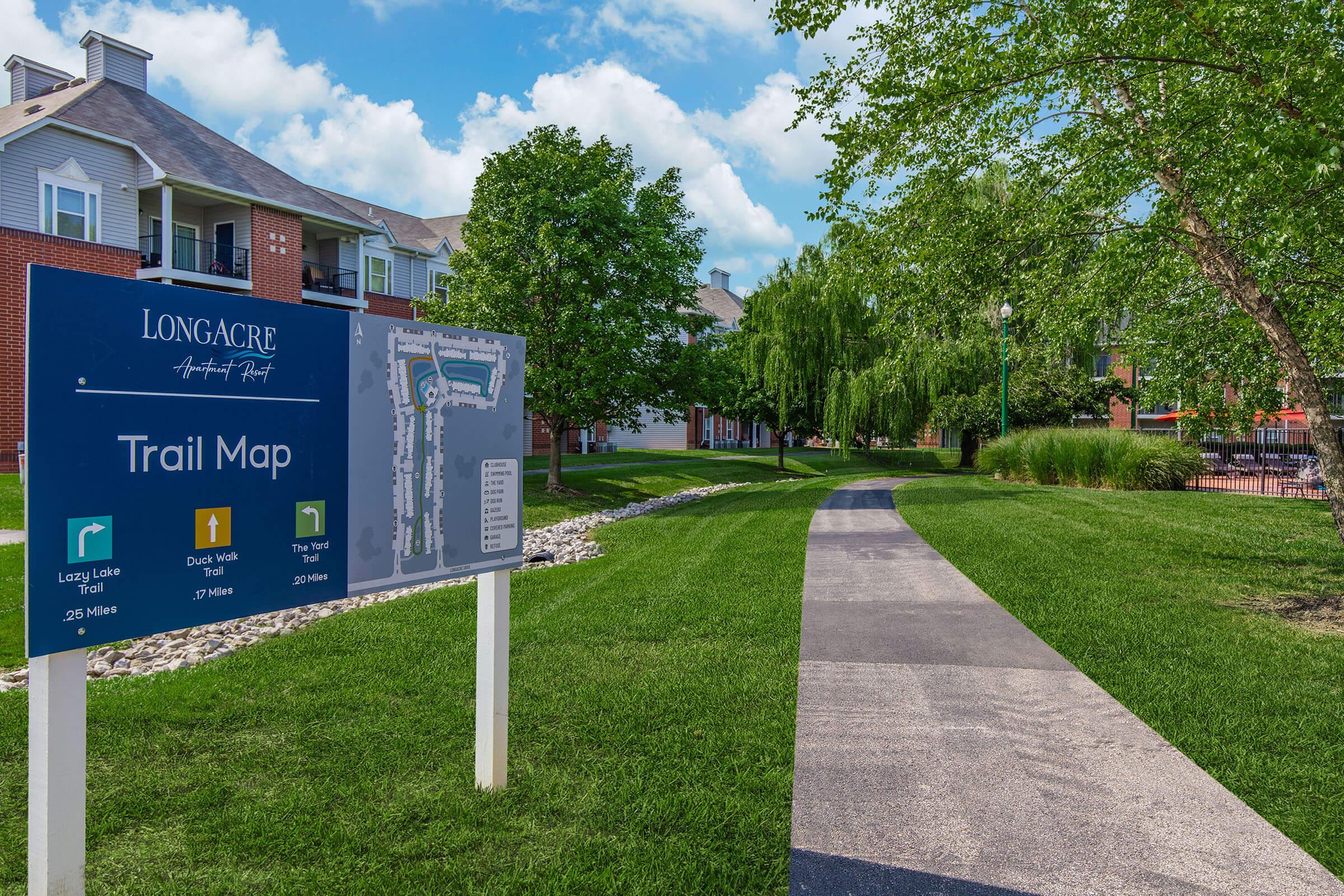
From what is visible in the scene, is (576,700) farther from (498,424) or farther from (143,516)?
(143,516)

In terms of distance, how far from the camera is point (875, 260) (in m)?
8.28

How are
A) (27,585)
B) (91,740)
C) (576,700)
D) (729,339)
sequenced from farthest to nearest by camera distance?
(729,339), (576,700), (91,740), (27,585)

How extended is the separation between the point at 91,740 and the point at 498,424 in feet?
9.03

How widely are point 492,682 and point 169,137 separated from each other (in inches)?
1052

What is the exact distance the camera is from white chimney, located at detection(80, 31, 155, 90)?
24.0m

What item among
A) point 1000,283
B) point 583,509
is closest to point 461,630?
point 1000,283

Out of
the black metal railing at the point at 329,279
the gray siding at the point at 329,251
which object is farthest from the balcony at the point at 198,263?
the gray siding at the point at 329,251

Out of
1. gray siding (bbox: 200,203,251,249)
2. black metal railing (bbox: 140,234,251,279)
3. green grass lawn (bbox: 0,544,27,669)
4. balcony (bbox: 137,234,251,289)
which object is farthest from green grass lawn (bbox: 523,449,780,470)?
green grass lawn (bbox: 0,544,27,669)

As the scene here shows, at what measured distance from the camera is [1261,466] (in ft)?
65.4

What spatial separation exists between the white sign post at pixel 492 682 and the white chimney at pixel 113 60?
2848cm

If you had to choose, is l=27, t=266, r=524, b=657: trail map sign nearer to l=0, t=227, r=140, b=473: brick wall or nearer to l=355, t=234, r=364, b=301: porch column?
l=0, t=227, r=140, b=473: brick wall

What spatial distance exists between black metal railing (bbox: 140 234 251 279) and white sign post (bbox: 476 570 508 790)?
24.8 m

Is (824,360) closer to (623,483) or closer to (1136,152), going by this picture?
(623,483)

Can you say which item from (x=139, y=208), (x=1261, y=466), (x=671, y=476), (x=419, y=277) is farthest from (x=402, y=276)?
(x=1261, y=466)
